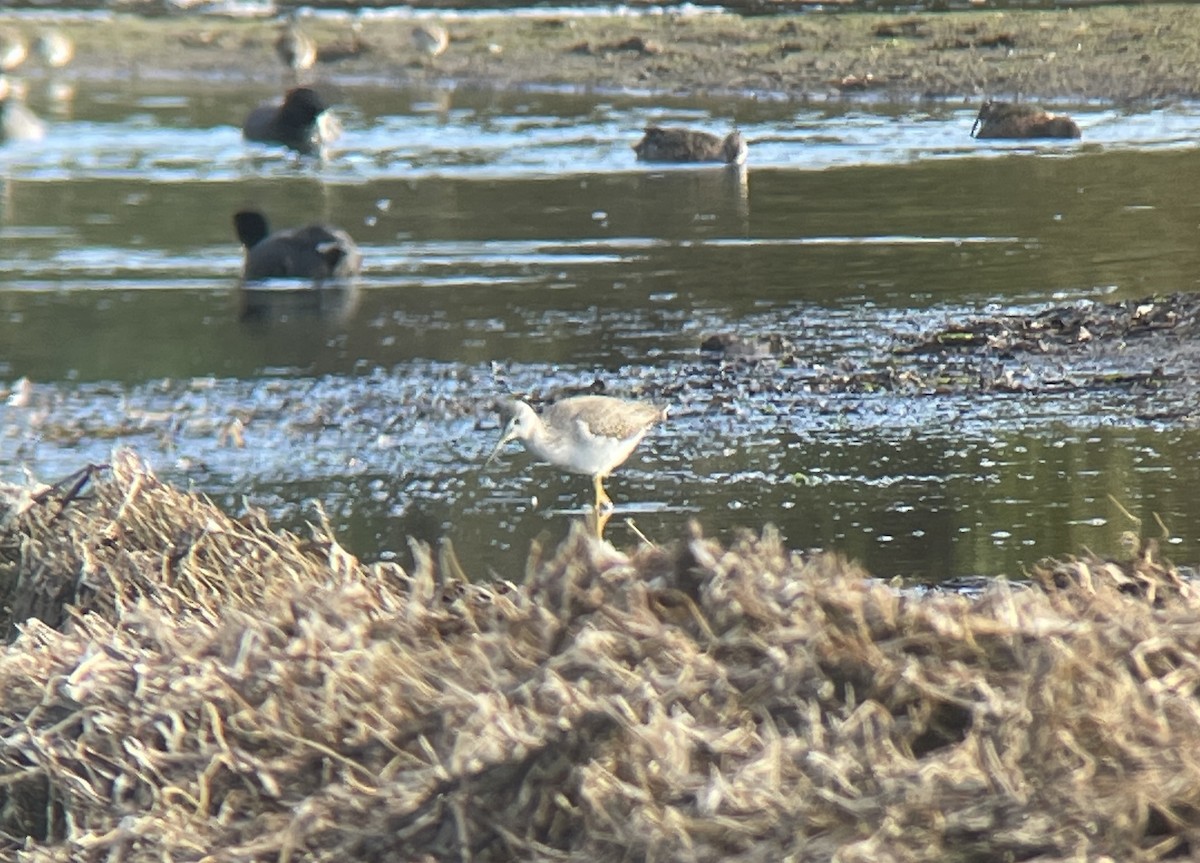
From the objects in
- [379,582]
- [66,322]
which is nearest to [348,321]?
[66,322]

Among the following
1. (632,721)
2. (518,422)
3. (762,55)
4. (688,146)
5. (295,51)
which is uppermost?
(632,721)

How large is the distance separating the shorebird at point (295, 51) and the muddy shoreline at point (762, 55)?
35 centimetres

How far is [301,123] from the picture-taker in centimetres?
2189

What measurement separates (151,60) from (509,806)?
32138 mm

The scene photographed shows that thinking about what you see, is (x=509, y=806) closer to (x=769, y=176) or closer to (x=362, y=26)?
(x=769, y=176)

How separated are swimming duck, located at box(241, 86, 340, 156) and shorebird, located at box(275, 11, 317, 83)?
7965 millimetres

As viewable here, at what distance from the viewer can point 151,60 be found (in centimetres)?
3366

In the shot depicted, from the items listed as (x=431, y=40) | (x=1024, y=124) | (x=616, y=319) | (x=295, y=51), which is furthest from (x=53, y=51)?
(x=616, y=319)

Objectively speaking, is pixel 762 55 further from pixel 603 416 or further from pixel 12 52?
pixel 603 416

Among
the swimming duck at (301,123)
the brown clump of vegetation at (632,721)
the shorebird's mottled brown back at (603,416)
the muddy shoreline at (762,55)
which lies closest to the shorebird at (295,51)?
the muddy shoreline at (762,55)

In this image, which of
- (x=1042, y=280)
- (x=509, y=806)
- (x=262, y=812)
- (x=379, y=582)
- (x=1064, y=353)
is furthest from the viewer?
(x=1042, y=280)

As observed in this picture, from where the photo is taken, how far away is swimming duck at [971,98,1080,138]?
19.7m

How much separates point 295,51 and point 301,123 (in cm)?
891

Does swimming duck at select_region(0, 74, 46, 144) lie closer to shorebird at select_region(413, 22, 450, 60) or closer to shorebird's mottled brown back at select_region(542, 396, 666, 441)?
shorebird at select_region(413, 22, 450, 60)
